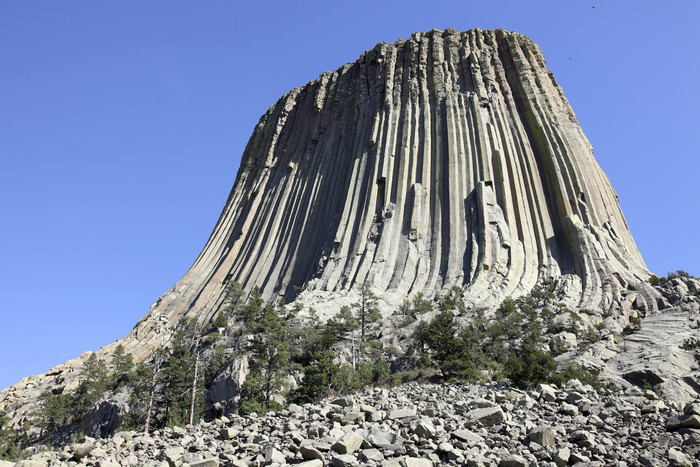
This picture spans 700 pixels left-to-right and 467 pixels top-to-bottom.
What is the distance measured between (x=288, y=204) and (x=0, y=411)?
98.1 feet

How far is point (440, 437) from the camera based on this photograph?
407 inches

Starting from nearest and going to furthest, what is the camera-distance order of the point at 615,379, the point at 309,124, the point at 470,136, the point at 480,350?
the point at 615,379 → the point at 480,350 → the point at 470,136 → the point at 309,124

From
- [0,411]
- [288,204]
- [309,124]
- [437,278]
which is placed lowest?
[0,411]

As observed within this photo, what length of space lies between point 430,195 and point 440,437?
1435 inches

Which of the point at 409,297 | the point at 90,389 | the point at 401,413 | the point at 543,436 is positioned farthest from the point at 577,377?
the point at 90,389

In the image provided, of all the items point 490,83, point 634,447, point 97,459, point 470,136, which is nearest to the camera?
point 634,447

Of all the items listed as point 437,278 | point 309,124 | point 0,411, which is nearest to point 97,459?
point 437,278

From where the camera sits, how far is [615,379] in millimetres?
22312

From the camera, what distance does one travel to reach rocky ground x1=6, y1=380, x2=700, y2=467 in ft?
30.9

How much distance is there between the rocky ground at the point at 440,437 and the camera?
9.41 metres

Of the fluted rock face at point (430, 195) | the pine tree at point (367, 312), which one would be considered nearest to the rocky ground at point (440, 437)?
the pine tree at point (367, 312)

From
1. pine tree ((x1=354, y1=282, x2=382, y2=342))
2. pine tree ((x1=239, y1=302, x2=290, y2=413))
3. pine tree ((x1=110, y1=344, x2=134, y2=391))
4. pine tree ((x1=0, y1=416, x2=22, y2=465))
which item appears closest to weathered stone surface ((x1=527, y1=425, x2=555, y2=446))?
pine tree ((x1=239, y1=302, x2=290, y2=413))

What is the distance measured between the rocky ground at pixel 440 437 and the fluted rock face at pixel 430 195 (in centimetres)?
2272

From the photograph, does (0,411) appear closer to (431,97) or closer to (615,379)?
(615,379)
